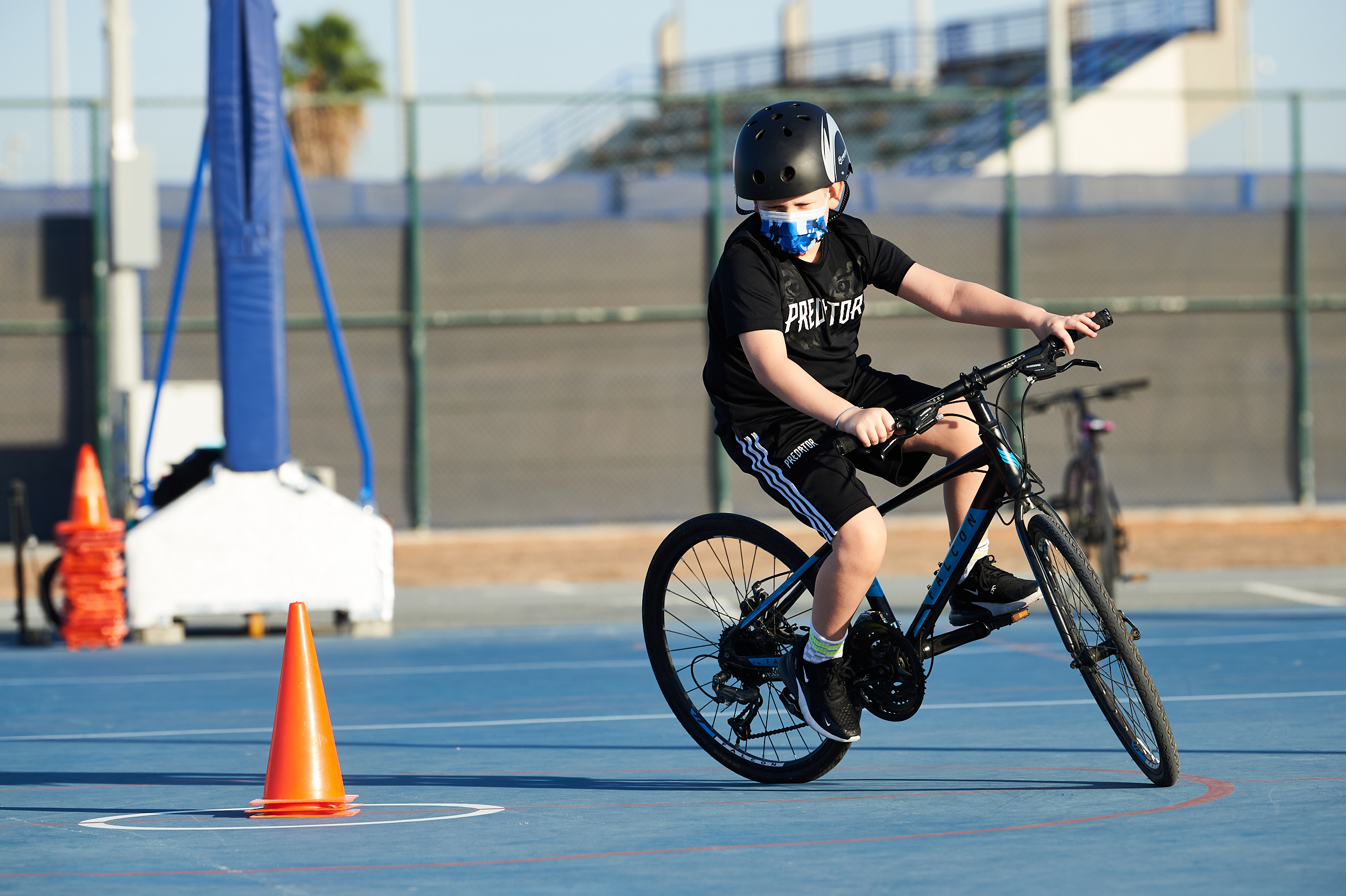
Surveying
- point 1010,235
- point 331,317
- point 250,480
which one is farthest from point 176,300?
point 1010,235

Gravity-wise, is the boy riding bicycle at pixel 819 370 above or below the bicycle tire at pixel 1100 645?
above

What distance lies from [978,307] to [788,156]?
780 mm

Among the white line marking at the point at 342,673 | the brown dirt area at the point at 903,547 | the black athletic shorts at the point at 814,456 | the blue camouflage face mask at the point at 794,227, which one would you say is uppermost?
the blue camouflage face mask at the point at 794,227

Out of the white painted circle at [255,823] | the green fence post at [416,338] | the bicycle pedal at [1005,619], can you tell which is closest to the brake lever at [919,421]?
the bicycle pedal at [1005,619]

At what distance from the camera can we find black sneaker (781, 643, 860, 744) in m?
5.17

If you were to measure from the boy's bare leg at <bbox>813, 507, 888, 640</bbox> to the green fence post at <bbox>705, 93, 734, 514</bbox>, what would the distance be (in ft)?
44.2

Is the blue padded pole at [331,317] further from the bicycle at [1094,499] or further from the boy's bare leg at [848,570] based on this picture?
the boy's bare leg at [848,570]

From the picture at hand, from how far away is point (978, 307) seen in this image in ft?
17.4

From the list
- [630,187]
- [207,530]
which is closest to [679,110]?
[630,187]

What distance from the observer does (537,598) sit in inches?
488

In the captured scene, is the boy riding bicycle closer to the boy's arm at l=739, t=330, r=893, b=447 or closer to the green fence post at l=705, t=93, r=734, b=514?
the boy's arm at l=739, t=330, r=893, b=447

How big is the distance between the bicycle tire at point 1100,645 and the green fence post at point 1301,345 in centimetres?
1595

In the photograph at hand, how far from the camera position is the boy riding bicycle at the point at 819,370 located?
5.04 meters

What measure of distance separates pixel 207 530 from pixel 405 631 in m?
1.48
